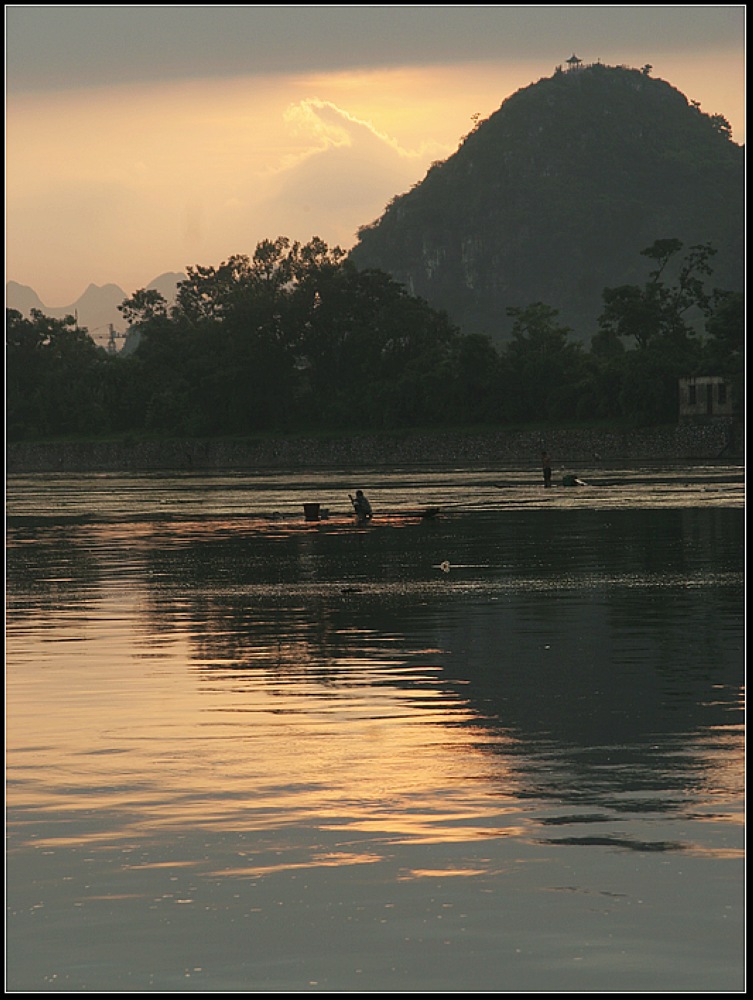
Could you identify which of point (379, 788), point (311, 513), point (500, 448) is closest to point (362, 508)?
point (311, 513)

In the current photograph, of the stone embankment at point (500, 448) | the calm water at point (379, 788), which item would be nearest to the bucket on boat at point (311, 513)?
the calm water at point (379, 788)

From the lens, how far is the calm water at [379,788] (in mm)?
9781

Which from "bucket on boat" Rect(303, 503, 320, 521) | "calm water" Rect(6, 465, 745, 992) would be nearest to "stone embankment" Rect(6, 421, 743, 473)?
"bucket on boat" Rect(303, 503, 320, 521)

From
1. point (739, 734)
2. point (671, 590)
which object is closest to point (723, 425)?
point (671, 590)

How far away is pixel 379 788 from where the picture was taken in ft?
46.4

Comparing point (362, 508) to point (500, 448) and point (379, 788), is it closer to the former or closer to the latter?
point (379, 788)

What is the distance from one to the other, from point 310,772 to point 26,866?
3.53m

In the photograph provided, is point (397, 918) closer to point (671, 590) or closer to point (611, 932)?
point (611, 932)

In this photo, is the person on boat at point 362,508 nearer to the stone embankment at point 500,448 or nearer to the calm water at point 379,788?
the calm water at point 379,788

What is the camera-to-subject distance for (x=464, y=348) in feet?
615

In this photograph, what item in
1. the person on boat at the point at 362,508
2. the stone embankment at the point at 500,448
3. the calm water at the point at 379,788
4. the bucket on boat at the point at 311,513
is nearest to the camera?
the calm water at the point at 379,788

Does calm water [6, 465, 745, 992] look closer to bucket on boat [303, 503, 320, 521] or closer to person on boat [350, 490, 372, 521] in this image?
person on boat [350, 490, 372, 521]

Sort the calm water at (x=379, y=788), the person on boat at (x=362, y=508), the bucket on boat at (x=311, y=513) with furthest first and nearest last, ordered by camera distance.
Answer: the bucket on boat at (x=311, y=513)
the person on boat at (x=362, y=508)
the calm water at (x=379, y=788)

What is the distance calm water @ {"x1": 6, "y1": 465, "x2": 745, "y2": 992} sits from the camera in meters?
9.78
